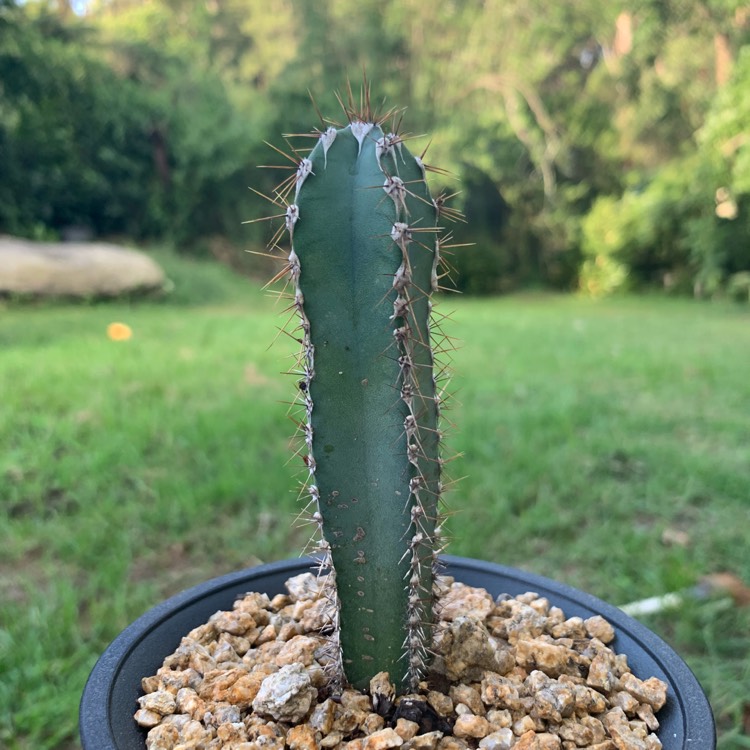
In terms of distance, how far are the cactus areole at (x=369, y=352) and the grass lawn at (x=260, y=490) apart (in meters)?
0.71

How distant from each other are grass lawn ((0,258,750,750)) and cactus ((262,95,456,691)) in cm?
71

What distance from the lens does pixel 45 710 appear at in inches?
57.5

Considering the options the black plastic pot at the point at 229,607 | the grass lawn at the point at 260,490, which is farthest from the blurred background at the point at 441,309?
the black plastic pot at the point at 229,607

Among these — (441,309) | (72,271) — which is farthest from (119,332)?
(441,309)

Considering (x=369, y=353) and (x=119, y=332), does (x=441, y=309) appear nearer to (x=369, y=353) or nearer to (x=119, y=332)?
(x=119, y=332)

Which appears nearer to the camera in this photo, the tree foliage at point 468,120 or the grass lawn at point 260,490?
the grass lawn at point 260,490

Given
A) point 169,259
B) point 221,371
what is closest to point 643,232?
point 169,259

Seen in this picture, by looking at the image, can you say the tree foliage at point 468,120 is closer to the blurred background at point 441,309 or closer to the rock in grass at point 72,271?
the blurred background at point 441,309

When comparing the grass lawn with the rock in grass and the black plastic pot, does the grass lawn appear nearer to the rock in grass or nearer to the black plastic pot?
the black plastic pot

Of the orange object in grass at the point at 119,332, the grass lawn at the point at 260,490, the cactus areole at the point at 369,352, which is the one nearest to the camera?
the cactus areole at the point at 369,352

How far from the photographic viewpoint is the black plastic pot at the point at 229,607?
78 centimetres

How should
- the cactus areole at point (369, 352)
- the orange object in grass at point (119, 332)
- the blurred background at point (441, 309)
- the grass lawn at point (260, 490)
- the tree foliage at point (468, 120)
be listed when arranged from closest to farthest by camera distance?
the cactus areole at point (369, 352) → the grass lawn at point (260, 490) → the blurred background at point (441, 309) → the orange object in grass at point (119, 332) → the tree foliage at point (468, 120)

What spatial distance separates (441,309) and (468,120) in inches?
194

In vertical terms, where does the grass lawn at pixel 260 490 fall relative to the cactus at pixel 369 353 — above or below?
below
